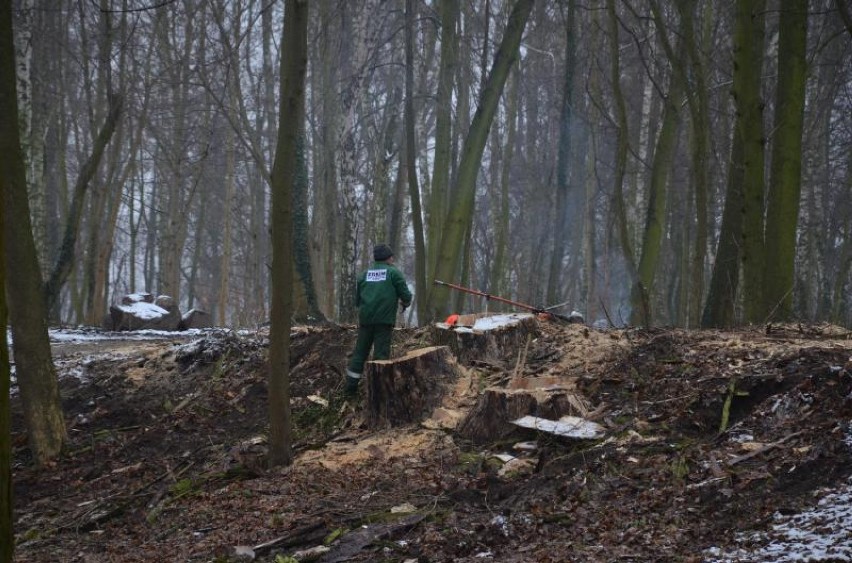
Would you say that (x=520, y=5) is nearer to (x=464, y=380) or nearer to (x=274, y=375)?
(x=464, y=380)

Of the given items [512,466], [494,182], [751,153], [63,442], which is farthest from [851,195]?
[63,442]

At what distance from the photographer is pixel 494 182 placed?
2617 centimetres

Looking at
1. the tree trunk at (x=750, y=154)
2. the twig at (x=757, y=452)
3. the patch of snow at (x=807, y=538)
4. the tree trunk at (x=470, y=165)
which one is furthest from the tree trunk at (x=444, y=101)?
the patch of snow at (x=807, y=538)

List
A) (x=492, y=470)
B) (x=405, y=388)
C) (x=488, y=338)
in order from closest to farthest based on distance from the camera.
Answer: (x=492, y=470) < (x=405, y=388) < (x=488, y=338)

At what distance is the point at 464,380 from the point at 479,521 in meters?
3.40

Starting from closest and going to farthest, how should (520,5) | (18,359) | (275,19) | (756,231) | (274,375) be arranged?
1. (274,375)
2. (18,359)
3. (756,231)
4. (520,5)
5. (275,19)

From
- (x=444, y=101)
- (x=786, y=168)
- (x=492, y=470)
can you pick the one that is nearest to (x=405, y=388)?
(x=492, y=470)

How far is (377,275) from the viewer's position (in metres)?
8.71

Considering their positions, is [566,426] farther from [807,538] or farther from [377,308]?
[377,308]

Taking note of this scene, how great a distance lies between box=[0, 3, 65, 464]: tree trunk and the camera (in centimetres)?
731

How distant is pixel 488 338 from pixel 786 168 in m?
4.21

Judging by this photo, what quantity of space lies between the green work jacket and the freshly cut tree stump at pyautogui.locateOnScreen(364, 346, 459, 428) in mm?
753

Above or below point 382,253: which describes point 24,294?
below

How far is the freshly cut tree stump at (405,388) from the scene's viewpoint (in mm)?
7805
